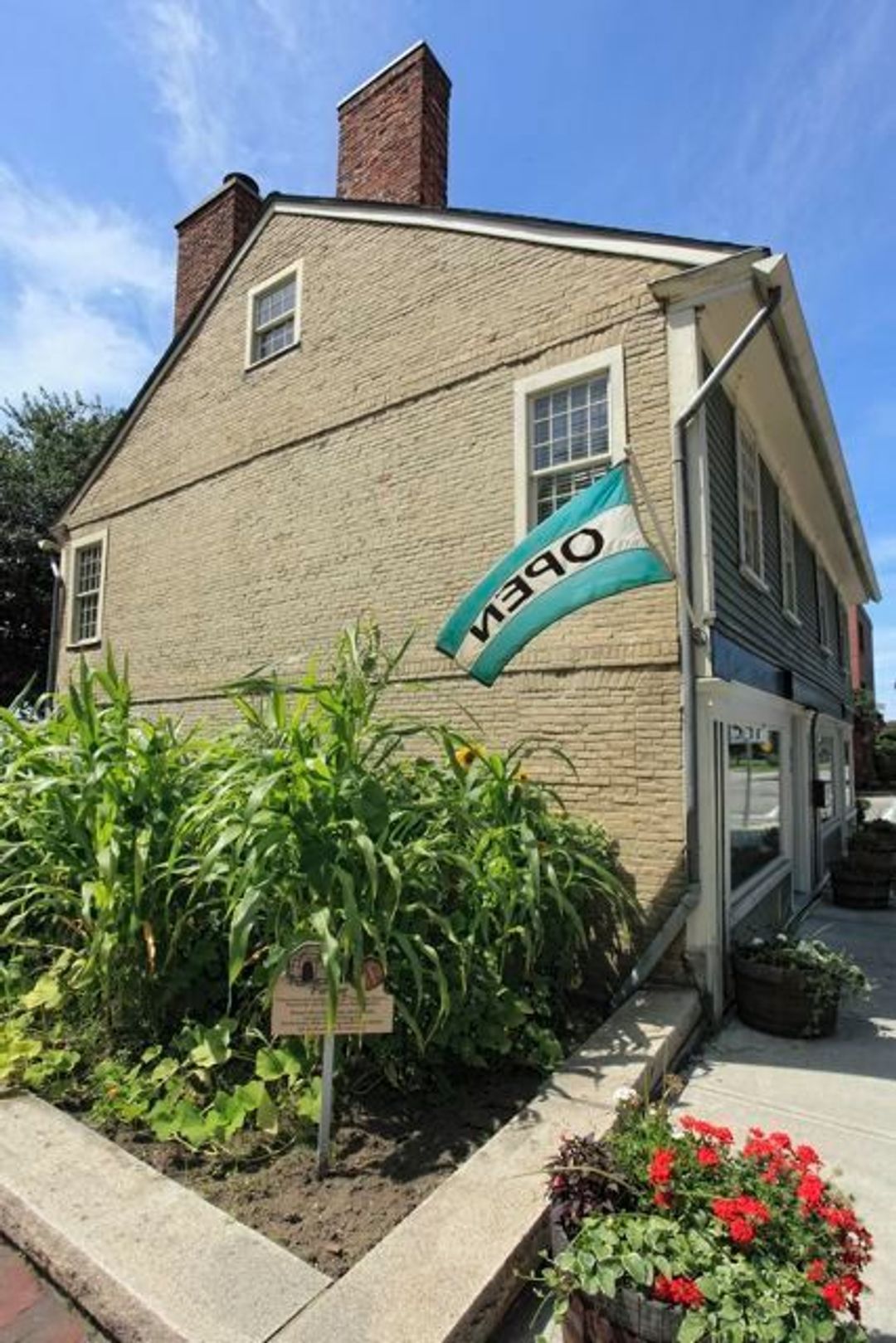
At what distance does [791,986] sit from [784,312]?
479 centimetres

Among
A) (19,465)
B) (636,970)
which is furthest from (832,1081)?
(19,465)

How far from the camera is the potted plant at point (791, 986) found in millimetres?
5047

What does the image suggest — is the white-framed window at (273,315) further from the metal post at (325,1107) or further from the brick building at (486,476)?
the metal post at (325,1107)

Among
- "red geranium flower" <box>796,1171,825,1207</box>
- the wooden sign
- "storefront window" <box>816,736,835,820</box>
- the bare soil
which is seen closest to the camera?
"red geranium flower" <box>796,1171,825,1207</box>

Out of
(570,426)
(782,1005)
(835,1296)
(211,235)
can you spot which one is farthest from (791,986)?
(211,235)

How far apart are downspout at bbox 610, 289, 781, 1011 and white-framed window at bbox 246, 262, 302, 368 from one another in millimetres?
5844

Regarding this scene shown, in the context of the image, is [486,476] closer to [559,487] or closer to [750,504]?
[559,487]

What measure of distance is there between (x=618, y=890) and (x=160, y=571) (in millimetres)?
8120

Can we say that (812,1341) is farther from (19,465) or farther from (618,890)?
(19,465)

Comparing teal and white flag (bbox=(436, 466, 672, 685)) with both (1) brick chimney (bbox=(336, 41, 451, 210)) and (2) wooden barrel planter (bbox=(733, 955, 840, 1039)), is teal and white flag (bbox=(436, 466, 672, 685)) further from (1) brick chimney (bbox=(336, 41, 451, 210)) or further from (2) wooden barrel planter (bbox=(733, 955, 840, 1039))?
(1) brick chimney (bbox=(336, 41, 451, 210))

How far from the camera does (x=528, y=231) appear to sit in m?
7.03

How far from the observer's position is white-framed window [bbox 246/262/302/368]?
969 centimetres

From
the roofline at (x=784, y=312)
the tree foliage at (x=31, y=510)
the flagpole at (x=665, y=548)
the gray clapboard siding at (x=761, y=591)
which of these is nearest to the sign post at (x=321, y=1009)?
the flagpole at (x=665, y=548)

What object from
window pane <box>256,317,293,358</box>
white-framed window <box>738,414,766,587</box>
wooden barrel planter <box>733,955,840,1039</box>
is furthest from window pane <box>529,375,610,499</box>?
window pane <box>256,317,293,358</box>
